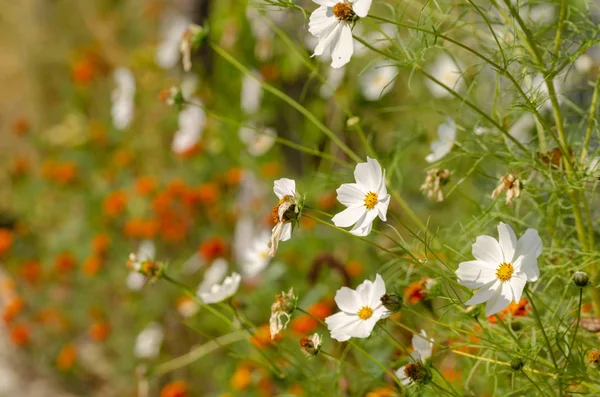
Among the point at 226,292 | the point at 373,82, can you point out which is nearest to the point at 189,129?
the point at 373,82

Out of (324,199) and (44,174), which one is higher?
(324,199)

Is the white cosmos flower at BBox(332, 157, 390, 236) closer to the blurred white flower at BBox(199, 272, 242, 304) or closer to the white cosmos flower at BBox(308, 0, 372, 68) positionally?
the white cosmos flower at BBox(308, 0, 372, 68)

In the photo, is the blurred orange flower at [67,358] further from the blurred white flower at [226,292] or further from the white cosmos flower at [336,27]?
the white cosmos flower at [336,27]

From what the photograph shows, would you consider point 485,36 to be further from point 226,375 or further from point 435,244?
point 226,375

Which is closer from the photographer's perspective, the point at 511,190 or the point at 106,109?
A: the point at 511,190

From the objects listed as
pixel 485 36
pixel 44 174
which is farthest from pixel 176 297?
pixel 485 36

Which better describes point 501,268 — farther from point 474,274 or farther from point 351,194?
point 351,194

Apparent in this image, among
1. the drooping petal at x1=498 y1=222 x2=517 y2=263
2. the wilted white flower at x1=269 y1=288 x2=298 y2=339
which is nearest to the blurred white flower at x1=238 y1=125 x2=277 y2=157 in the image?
the wilted white flower at x1=269 y1=288 x2=298 y2=339

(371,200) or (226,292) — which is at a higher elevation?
(371,200)
